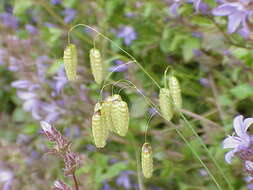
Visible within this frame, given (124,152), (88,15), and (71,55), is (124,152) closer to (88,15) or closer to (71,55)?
(88,15)

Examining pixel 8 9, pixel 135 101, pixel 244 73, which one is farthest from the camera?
pixel 8 9

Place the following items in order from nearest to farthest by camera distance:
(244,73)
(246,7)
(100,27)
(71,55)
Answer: (71,55) < (246,7) < (244,73) < (100,27)

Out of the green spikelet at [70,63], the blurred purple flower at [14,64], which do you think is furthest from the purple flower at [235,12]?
the blurred purple flower at [14,64]

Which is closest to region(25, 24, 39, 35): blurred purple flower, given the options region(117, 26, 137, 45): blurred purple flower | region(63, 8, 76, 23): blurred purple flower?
region(63, 8, 76, 23): blurred purple flower

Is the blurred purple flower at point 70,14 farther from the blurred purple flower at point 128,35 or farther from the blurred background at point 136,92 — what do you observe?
the blurred purple flower at point 128,35

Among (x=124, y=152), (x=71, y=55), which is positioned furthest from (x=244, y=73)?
(x=71, y=55)

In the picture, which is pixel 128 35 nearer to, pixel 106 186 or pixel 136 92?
pixel 136 92
